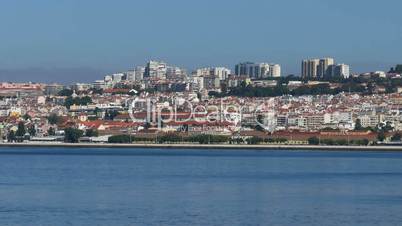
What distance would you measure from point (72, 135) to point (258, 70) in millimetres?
62060

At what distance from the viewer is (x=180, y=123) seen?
9006 cm

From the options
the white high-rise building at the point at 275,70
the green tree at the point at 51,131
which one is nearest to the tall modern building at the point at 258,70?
the white high-rise building at the point at 275,70

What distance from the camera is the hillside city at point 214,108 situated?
8250cm

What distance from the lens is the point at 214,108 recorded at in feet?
329

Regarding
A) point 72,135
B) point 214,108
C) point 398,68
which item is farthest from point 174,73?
point 72,135

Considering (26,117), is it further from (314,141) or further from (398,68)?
(398,68)

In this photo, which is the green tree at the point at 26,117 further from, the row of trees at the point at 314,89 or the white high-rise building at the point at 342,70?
the white high-rise building at the point at 342,70
